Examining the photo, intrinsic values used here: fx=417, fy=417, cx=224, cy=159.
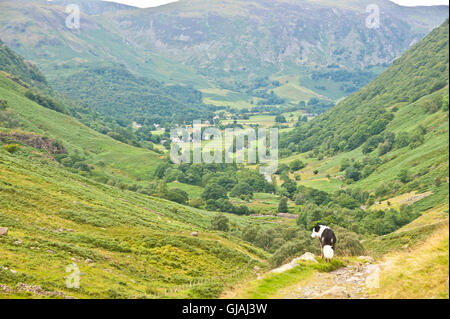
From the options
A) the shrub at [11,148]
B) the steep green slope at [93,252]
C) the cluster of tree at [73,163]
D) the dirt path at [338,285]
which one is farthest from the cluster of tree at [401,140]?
the dirt path at [338,285]

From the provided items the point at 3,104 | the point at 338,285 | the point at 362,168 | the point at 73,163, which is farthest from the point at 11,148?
the point at 362,168

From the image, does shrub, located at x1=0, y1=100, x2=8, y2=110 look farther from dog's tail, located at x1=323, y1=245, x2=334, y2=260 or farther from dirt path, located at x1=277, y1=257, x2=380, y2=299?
dirt path, located at x1=277, y1=257, x2=380, y2=299

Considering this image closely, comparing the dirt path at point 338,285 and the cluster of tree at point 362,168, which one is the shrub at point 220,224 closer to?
the dirt path at point 338,285

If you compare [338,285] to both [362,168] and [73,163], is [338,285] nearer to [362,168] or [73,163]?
[73,163]

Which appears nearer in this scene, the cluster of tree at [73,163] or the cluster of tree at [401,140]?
the cluster of tree at [73,163]

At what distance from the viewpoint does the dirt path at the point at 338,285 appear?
18.9m

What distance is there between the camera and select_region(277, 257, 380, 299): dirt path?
62.0 feet

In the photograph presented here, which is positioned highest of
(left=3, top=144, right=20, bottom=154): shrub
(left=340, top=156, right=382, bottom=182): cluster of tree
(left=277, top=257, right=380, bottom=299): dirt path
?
(left=3, top=144, right=20, bottom=154): shrub

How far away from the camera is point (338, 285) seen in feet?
66.6

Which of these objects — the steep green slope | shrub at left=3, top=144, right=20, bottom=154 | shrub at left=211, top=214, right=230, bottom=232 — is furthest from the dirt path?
shrub at left=3, top=144, right=20, bottom=154

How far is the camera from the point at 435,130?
153625 millimetres
